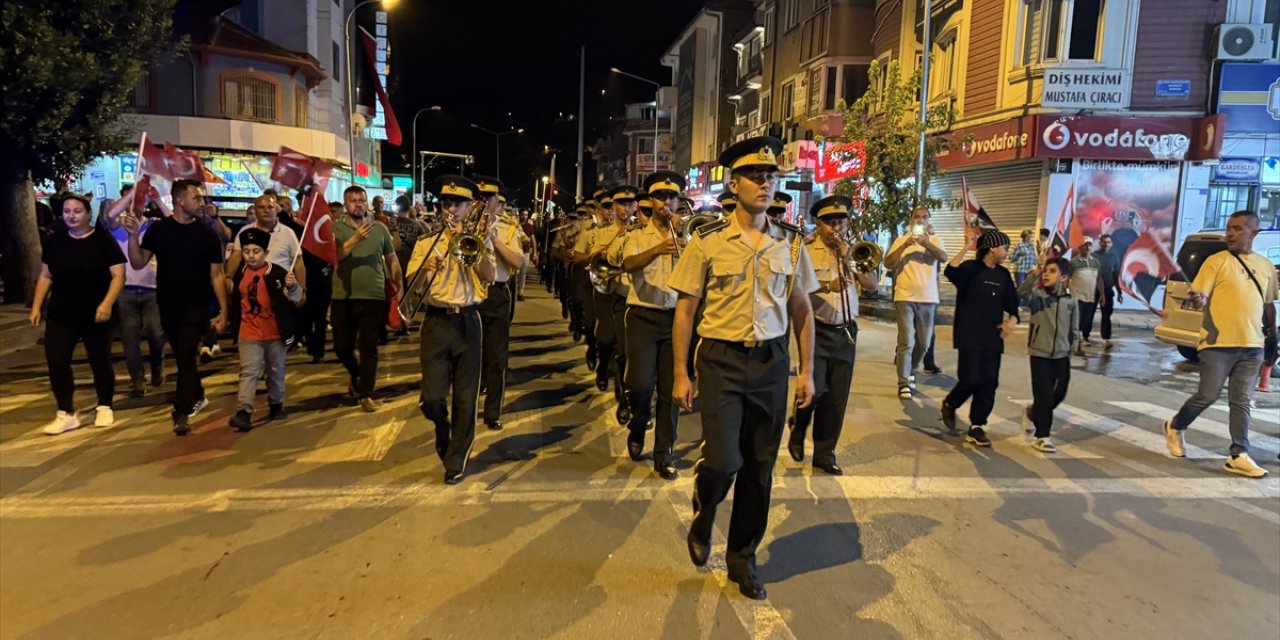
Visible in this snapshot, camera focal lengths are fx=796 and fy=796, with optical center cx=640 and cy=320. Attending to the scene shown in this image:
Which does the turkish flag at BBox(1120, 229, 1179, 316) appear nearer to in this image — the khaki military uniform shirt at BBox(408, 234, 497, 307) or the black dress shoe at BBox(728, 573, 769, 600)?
the black dress shoe at BBox(728, 573, 769, 600)

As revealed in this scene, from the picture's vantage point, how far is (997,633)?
3695 millimetres

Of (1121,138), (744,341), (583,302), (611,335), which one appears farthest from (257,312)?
(1121,138)

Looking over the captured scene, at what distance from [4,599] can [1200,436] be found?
9187 millimetres

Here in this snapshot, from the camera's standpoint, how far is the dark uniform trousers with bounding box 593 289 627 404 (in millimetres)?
7613

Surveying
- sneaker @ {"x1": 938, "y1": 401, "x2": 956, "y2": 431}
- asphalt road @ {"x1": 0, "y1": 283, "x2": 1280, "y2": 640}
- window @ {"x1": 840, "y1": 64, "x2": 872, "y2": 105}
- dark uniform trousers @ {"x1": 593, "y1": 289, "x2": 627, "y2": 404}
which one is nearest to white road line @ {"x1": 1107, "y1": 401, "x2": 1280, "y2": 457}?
asphalt road @ {"x1": 0, "y1": 283, "x2": 1280, "y2": 640}

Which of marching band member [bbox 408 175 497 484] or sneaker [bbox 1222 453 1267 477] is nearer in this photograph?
marching band member [bbox 408 175 497 484]

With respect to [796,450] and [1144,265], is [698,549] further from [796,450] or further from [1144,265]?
[1144,265]

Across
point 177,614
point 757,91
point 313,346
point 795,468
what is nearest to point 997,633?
point 795,468

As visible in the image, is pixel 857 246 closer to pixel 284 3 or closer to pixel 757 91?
pixel 284 3

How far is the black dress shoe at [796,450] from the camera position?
20.7 feet

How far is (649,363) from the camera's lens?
6047 mm

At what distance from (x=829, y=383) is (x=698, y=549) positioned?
2216 mm

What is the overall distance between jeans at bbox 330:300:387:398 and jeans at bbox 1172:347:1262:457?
282 inches

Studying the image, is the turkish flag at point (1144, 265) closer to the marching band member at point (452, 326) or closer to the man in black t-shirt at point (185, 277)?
the marching band member at point (452, 326)
